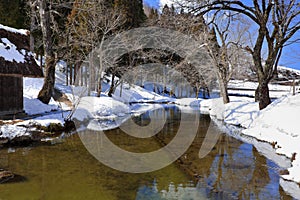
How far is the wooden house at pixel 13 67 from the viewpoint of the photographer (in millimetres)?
9547

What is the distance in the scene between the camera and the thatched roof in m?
9.37

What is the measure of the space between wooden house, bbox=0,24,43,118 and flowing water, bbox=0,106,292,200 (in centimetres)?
380

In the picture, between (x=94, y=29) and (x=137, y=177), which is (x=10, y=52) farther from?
(x=94, y=29)

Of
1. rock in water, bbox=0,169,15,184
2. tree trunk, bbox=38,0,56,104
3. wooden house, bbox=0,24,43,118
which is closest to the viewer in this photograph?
rock in water, bbox=0,169,15,184

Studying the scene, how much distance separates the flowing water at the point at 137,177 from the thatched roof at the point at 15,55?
145 inches

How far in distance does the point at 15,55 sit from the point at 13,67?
791mm

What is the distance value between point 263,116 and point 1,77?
1027cm

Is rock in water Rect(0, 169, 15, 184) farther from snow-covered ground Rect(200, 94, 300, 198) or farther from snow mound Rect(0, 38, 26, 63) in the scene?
snow mound Rect(0, 38, 26, 63)

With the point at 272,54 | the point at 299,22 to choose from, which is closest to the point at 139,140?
the point at 272,54

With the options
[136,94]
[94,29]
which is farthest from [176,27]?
[136,94]

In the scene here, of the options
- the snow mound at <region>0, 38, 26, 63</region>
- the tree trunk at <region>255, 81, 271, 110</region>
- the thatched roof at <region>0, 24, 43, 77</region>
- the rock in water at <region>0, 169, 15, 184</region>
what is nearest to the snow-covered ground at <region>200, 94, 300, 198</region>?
the tree trunk at <region>255, 81, 271, 110</region>

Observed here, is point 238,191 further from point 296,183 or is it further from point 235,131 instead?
point 235,131

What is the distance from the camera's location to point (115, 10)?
19.4 metres

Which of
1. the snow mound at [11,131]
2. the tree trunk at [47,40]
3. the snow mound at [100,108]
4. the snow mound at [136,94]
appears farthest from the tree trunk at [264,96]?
the snow mound at [136,94]
